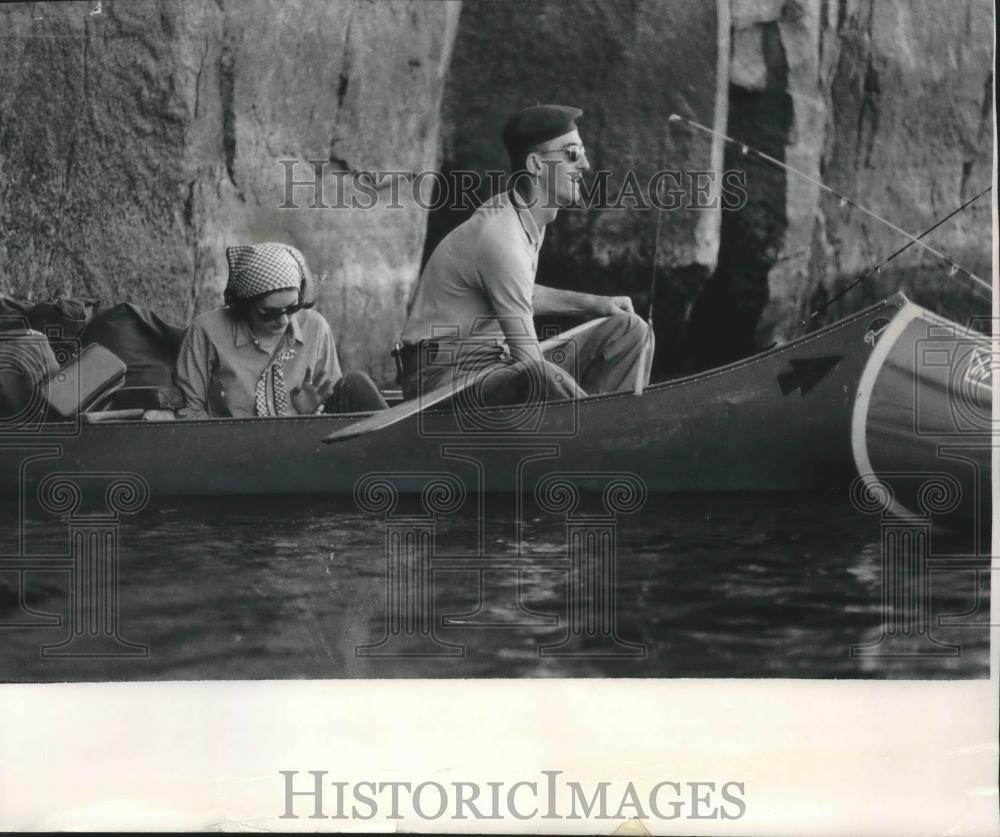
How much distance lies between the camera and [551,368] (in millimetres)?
4992

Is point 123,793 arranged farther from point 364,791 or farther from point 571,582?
point 571,582

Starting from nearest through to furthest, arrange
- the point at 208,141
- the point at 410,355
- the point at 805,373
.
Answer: the point at 805,373
the point at 410,355
the point at 208,141

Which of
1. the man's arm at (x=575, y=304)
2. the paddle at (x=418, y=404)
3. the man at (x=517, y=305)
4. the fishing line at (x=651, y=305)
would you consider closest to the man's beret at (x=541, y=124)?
the man at (x=517, y=305)

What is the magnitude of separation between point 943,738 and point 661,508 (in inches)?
46.2

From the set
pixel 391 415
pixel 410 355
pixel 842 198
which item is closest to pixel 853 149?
pixel 842 198

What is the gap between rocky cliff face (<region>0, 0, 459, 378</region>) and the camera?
5.09 metres

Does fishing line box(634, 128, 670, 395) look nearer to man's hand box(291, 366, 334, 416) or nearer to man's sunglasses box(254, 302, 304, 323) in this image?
man's hand box(291, 366, 334, 416)

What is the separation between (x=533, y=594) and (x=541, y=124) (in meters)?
1.54

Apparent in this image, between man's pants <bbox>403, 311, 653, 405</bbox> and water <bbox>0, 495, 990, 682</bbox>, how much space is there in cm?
38

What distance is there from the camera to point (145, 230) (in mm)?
5188

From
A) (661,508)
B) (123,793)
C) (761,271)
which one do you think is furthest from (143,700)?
(761,271)

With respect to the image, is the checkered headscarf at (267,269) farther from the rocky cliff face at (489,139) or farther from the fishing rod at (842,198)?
the fishing rod at (842,198)

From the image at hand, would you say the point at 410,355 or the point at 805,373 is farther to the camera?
the point at 410,355

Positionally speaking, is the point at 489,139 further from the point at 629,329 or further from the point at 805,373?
the point at 805,373
